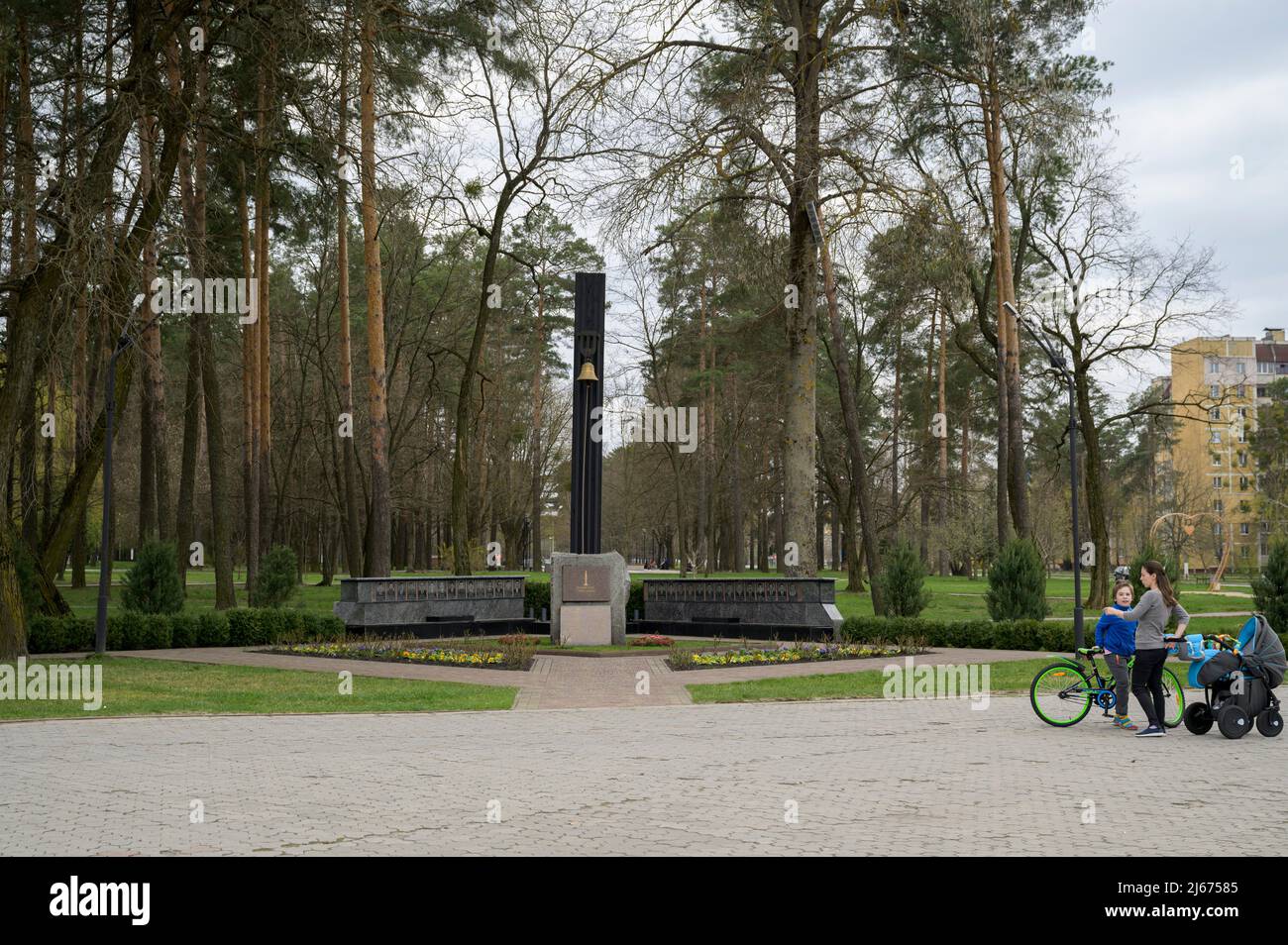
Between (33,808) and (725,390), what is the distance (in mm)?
46181

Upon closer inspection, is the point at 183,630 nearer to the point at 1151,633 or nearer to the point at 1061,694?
the point at 1061,694

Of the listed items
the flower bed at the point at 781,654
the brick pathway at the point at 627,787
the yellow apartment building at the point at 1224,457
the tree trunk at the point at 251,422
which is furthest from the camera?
the yellow apartment building at the point at 1224,457

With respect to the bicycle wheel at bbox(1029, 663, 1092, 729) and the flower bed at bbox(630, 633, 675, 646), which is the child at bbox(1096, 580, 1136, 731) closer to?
the bicycle wheel at bbox(1029, 663, 1092, 729)

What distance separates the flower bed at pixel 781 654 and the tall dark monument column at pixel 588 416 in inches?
181

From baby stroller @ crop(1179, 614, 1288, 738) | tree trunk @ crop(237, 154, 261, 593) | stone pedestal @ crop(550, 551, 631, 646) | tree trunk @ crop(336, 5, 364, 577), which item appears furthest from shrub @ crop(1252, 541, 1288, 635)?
tree trunk @ crop(237, 154, 261, 593)

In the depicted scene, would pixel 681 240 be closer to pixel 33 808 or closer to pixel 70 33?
pixel 70 33

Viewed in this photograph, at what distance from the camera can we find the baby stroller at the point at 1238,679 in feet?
37.5

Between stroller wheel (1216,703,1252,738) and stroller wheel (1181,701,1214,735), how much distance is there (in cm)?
24

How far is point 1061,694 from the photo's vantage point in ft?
40.4

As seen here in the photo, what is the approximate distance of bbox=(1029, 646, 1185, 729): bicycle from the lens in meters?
12.2

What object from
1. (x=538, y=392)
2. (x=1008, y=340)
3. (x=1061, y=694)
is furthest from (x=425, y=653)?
(x=538, y=392)

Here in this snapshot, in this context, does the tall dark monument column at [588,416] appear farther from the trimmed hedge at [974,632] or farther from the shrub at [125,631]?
the shrub at [125,631]

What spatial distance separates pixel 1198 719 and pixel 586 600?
1402cm

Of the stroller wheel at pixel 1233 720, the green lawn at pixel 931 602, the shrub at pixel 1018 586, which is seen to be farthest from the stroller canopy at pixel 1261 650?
the green lawn at pixel 931 602
